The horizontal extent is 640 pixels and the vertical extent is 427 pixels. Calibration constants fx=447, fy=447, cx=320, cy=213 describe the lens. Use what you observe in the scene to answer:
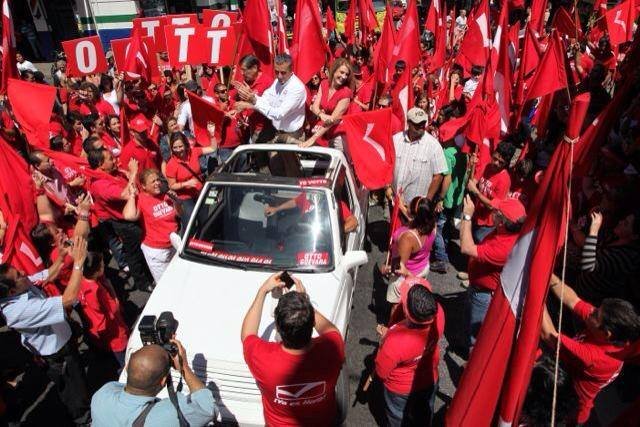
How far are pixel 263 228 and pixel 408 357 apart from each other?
5.80 ft

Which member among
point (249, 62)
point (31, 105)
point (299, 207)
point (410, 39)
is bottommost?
point (299, 207)

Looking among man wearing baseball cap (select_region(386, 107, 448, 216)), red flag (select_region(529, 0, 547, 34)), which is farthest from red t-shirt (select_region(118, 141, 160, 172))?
red flag (select_region(529, 0, 547, 34))

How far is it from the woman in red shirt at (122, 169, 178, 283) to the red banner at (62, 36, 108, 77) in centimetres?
415

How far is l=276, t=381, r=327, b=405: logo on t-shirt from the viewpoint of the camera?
8.18ft

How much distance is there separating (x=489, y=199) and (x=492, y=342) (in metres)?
3.04

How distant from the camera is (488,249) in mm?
3738

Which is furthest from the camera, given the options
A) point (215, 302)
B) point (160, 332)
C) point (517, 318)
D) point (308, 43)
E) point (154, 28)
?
point (154, 28)

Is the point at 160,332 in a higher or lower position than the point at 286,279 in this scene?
lower

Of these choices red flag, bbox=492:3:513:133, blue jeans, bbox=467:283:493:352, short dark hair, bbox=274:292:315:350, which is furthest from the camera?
red flag, bbox=492:3:513:133

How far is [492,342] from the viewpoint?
2.29 metres

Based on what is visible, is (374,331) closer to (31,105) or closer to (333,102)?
(333,102)

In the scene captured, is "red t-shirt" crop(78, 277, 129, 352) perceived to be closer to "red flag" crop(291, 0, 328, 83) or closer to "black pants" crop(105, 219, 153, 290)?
"black pants" crop(105, 219, 153, 290)

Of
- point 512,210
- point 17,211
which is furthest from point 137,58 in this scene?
point 512,210

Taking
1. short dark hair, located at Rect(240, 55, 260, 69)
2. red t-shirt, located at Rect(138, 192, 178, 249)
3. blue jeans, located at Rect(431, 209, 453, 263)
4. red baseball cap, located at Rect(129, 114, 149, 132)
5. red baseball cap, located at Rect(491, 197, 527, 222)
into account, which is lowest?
blue jeans, located at Rect(431, 209, 453, 263)
